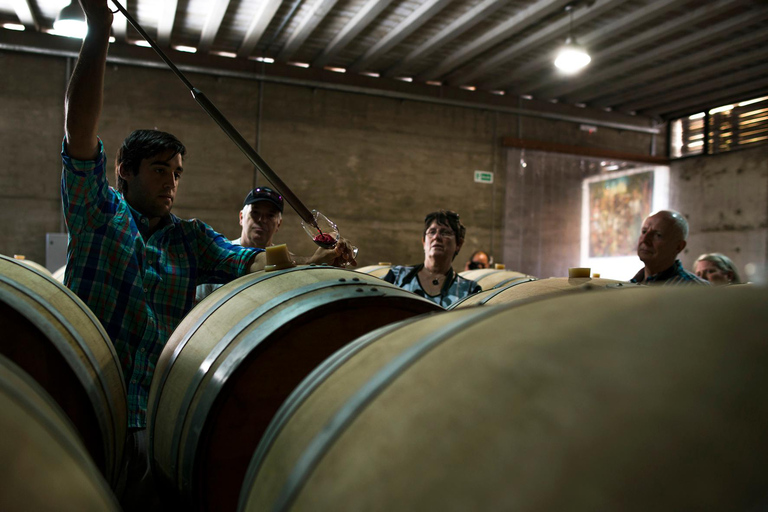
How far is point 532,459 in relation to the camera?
1.64 ft

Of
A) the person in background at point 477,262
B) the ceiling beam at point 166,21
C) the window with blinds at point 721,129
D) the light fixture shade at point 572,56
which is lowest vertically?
the person in background at point 477,262

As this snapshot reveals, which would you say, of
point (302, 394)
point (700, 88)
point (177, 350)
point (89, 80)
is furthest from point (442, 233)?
point (700, 88)

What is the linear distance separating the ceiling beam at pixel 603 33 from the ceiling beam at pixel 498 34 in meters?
0.55

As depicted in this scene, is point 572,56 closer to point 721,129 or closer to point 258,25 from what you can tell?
point 258,25

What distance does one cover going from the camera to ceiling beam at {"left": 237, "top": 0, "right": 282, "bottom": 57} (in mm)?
8123

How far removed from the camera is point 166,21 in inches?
337

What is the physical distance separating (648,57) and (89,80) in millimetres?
9923

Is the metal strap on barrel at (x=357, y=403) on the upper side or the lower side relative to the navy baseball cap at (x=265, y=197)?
lower

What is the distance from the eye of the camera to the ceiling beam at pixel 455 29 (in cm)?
811

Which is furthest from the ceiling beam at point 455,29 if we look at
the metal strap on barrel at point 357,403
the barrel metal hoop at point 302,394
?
the metal strap on barrel at point 357,403

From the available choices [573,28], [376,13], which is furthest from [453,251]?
[573,28]

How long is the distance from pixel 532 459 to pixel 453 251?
4105 mm

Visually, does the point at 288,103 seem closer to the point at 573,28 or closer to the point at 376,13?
the point at 376,13

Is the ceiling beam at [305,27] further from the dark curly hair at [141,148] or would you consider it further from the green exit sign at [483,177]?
the dark curly hair at [141,148]
